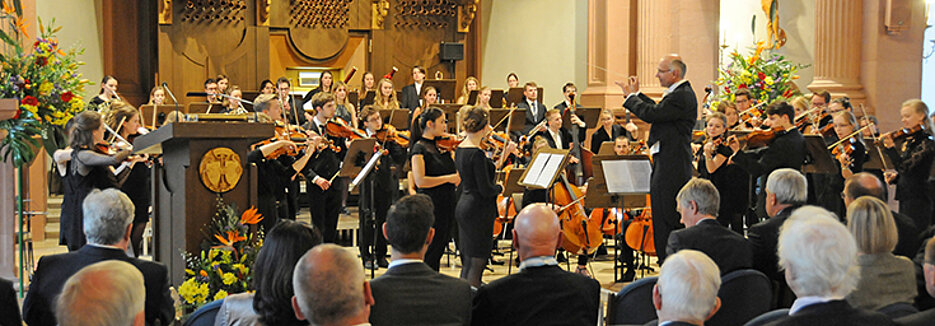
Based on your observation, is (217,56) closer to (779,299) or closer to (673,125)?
(673,125)

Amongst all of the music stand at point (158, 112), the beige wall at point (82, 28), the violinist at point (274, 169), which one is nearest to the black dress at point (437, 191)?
the violinist at point (274, 169)

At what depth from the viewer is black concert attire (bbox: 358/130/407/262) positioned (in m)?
8.17

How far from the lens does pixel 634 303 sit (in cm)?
376

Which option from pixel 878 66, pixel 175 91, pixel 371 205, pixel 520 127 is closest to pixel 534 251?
pixel 371 205

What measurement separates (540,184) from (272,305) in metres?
3.96

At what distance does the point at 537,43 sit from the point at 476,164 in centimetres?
1070

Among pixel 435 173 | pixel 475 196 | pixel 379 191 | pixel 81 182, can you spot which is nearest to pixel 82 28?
pixel 379 191

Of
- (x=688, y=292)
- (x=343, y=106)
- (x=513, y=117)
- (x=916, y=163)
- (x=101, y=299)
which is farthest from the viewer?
(x=343, y=106)

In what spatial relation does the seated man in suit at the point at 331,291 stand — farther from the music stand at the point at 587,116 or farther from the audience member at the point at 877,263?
the music stand at the point at 587,116

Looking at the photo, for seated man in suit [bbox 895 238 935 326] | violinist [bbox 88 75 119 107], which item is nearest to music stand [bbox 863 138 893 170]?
seated man in suit [bbox 895 238 935 326]

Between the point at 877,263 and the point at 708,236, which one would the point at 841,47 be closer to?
the point at 708,236

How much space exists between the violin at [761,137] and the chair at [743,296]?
384cm

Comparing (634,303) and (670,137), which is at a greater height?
(670,137)

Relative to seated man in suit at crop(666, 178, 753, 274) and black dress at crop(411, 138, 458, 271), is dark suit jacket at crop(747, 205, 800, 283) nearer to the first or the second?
seated man in suit at crop(666, 178, 753, 274)
